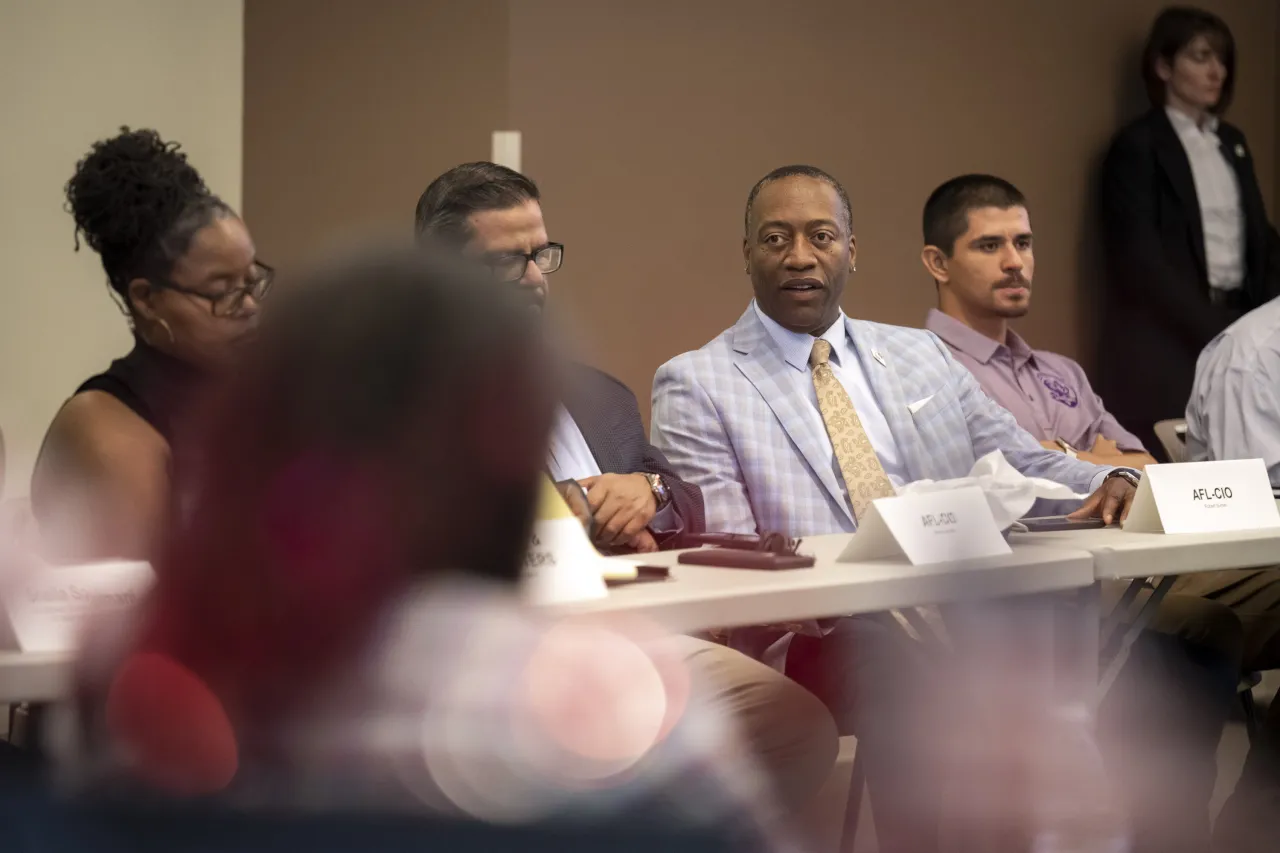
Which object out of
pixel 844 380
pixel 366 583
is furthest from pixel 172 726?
pixel 844 380

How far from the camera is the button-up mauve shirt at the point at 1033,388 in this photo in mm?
3748

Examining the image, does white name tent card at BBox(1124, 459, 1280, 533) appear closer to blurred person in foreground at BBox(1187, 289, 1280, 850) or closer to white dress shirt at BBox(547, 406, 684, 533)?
blurred person in foreground at BBox(1187, 289, 1280, 850)

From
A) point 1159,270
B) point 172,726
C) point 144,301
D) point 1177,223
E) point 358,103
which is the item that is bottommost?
point 172,726

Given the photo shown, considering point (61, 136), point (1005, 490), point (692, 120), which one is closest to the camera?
point (1005, 490)

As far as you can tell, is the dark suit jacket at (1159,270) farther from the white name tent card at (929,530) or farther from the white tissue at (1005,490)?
the white name tent card at (929,530)

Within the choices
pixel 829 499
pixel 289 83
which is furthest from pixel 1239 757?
pixel 289 83

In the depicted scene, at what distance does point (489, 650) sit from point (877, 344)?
255 cm

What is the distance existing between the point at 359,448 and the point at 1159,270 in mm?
4926

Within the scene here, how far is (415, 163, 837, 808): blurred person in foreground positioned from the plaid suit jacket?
15cm

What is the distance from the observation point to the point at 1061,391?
390cm

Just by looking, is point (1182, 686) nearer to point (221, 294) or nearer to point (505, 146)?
point (221, 294)

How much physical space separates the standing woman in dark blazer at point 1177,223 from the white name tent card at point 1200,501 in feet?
8.70

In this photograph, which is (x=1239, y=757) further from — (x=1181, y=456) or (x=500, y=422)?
(x=500, y=422)

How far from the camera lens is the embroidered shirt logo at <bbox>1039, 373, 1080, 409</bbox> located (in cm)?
388
